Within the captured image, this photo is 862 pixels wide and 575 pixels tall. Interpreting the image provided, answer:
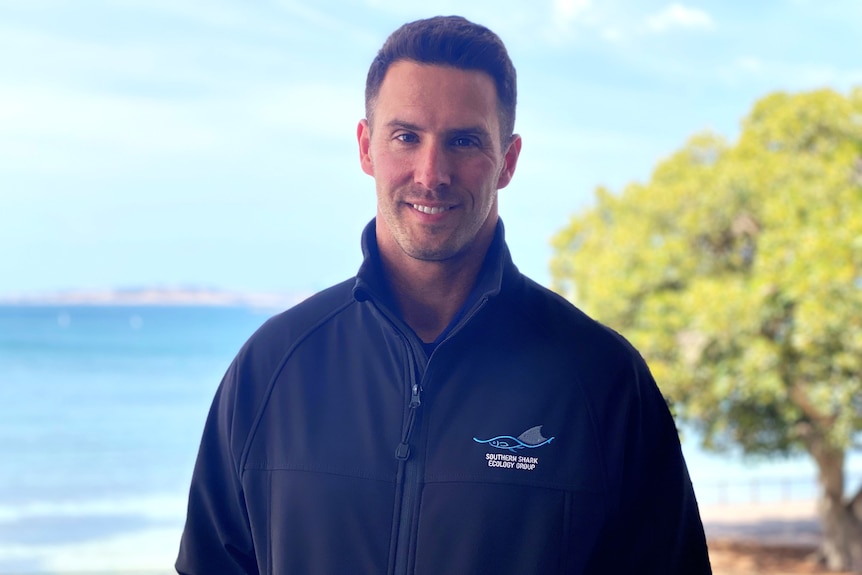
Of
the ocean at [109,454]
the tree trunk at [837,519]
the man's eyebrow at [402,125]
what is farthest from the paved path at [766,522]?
the man's eyebrow at [402,125]

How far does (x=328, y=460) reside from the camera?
184 centimetres

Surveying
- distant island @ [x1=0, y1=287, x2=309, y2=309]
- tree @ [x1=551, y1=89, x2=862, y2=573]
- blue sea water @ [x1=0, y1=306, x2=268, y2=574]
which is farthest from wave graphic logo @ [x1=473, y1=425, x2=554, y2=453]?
distant island @ [x1=0, y1=287, x2=309, y2=309]

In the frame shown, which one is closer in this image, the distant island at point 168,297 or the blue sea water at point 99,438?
the blue sea water at point 99,438

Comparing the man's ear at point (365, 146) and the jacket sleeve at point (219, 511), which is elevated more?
the man's ear at point (365, 146)

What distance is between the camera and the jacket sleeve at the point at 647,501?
183 centimetres

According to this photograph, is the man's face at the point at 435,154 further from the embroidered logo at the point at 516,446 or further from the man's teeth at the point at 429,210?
the embroidered logo at the point at 516,446

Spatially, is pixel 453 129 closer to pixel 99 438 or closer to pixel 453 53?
pixel 453 53

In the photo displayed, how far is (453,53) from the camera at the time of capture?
73.4 inches

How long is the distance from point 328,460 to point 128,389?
137 feet

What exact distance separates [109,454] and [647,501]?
98.2 ft

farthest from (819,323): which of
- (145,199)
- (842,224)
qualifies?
(145,199)

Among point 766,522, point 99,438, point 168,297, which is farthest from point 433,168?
point 168,297

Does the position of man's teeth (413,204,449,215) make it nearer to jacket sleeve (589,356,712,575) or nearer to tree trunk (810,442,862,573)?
jacket sleeve (589,356,712,575)

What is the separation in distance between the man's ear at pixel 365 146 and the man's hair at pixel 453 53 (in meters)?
0.04
